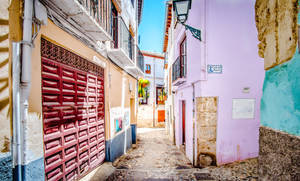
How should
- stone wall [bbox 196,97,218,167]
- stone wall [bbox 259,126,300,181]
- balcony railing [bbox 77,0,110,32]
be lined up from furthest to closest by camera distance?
stone wall [bbox 196,97,218,167]
balcony railing [bbox 77,0,110,32]
stone wall [bbox 259,126,300,181]

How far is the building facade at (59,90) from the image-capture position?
2018 millimetres

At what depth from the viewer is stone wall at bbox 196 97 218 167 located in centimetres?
502

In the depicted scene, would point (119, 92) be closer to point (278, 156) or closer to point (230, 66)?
point (230, 66)

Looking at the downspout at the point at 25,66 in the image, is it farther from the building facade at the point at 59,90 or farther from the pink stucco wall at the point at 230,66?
the pink stucco wall at the point at 230,66

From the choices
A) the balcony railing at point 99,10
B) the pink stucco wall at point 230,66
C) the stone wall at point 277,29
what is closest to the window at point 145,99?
the pink stucco wall at point 230,66

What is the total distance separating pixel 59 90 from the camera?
294cm

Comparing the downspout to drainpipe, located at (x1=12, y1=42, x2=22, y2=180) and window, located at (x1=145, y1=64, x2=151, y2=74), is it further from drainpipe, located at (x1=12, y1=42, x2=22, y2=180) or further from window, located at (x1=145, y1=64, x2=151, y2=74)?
window, located at (x1=145, y1=64, x2=151, y2=74)

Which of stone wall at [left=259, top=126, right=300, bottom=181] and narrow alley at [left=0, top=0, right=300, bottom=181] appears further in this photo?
narrow alley at [left=0, top=0, right=300, bottom=181]

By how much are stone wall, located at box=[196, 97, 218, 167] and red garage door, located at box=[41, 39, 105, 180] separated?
3147mm

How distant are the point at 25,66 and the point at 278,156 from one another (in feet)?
9.98

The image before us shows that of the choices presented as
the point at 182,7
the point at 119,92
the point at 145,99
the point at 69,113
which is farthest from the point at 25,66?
the point at 145,99

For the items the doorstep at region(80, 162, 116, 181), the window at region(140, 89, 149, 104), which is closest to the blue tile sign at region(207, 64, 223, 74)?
the doorstep at region(80, 162, 116, 181)

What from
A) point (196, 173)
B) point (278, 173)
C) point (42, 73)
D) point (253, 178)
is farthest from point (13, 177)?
point (253, 178)

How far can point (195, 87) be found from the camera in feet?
18.4
